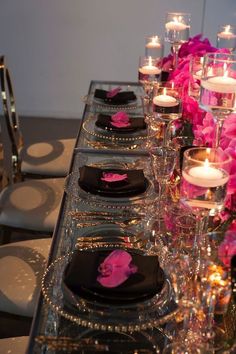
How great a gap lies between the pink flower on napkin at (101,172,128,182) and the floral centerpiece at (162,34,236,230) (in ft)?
0.73

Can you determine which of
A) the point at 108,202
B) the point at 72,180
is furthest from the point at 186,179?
the point at 72,180

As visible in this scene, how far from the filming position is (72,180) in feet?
4.80

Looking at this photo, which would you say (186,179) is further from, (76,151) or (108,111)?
(108,111)

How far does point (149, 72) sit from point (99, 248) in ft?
3.35

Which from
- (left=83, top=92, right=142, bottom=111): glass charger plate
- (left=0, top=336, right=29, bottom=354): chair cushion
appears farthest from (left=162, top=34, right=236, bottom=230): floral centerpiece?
(left=0, top=336, right=29, bottom=354): chair cushion

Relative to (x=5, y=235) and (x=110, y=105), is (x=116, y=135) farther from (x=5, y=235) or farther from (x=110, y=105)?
(x=5, y=235)

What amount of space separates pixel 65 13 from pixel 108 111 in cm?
218

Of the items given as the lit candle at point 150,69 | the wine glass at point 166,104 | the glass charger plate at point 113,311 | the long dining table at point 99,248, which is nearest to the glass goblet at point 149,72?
the lit candle at point 150,69

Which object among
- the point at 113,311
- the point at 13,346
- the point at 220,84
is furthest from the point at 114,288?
the point at 220,84

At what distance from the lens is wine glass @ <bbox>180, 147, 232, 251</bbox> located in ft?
3.12

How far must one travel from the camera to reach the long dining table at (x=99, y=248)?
0.90 metres

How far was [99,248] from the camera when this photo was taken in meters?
1.16

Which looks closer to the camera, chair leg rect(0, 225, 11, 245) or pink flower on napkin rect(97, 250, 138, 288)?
pink flower on napkin rect(97, 250, 138, 288)

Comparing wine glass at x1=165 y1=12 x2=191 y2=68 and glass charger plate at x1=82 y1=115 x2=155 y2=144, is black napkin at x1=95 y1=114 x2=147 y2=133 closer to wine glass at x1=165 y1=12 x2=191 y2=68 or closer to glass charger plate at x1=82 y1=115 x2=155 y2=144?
glass charger plate at x1=82 y1=115 x2=155 y2=144
